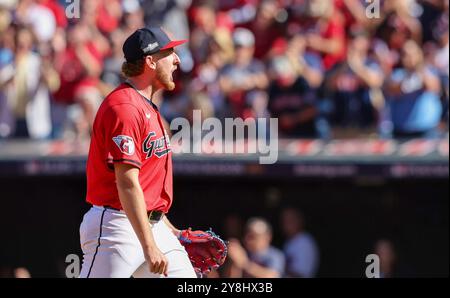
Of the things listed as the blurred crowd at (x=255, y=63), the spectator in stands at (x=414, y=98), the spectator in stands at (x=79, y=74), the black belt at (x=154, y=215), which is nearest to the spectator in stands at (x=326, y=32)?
the blurred crowd at (x=255, y=63)

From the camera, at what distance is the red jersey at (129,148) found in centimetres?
495

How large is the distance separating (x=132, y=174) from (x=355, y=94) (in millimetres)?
4974

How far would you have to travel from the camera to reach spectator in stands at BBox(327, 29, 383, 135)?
31.4 feet

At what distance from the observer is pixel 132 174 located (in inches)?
192

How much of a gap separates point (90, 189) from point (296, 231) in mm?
4776

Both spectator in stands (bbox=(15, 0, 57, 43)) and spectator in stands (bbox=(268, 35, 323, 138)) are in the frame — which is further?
spectator in stands (bbox=(15, 0, 57, 43))

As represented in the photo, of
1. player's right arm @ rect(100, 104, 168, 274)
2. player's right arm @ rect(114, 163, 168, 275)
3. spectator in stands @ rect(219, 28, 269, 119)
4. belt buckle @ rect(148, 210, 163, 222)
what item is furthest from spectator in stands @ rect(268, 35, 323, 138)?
player's right arm @ rect(114, 163, 168, 275)

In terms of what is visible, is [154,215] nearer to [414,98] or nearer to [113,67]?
[414,98]

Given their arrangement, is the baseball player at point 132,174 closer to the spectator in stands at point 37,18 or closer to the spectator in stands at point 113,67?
the spectator in stands at point 113,67

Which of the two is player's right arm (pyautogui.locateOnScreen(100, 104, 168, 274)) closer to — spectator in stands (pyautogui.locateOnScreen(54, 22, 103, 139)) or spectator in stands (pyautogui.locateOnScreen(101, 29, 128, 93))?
spectator in stands (pyautogui.locateOnScreen(54, 22, 103, 139))

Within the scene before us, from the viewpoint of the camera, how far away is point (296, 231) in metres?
9.71
